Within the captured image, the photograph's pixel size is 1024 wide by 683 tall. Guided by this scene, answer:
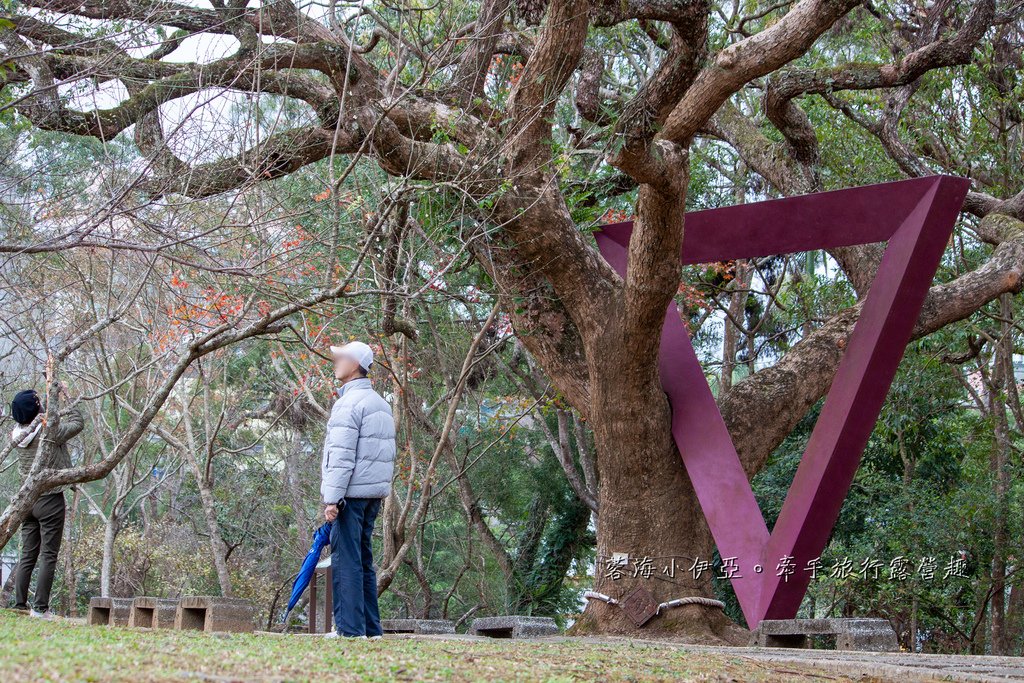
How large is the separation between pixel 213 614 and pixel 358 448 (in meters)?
1.67

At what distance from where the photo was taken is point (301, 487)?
1468 centimetres

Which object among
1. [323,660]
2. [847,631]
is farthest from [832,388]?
[323,660]

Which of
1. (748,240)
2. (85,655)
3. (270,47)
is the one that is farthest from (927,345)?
(85,655)

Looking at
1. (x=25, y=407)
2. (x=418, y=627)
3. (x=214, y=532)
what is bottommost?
(x=418, y=627)

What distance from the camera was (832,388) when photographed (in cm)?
650

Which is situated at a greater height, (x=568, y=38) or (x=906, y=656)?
(x=568, y=38)

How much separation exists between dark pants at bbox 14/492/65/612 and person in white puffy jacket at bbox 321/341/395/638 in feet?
8.64

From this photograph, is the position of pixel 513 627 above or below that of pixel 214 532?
below

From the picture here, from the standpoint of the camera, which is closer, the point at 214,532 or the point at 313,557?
the point at 313,557

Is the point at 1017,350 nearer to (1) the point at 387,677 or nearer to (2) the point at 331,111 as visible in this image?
(2) the point at 331,111

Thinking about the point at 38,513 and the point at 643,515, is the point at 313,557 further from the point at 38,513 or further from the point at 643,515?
the point at 643,515

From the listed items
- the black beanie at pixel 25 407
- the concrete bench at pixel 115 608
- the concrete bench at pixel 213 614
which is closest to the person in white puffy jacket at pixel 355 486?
the concrete bench at pixel 213 614

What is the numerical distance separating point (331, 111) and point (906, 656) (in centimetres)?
564

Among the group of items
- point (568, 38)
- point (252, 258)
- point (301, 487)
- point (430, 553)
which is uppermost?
point (568, 38)
